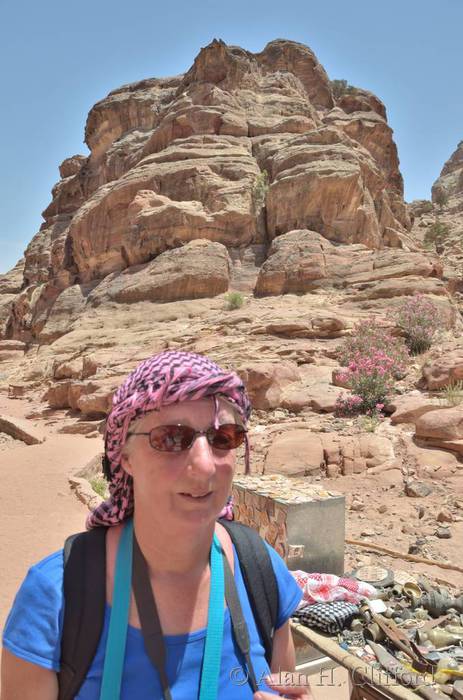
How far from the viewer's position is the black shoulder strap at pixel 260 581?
136 centimetres

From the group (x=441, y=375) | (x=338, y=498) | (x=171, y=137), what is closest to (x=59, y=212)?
(x=171, y=137)

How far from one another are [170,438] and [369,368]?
8.77 metres

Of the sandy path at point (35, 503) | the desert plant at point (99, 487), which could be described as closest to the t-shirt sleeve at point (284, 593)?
the sandy path at point (35, 503)

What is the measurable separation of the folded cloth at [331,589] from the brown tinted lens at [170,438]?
2254 mm

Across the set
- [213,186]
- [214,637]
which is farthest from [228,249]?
[214,637]

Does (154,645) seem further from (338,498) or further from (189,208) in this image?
(189,208)

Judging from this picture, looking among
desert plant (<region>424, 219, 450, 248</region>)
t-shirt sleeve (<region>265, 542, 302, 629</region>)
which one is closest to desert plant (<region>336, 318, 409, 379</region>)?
t-shirt sleeve (<region>265, 542, 302, 629</region>)

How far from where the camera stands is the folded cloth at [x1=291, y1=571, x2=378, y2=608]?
3.05 meters

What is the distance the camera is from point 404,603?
3.19m

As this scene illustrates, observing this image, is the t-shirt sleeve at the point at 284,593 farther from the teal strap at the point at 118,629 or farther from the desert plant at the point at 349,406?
the desert plant at the point at 349,406

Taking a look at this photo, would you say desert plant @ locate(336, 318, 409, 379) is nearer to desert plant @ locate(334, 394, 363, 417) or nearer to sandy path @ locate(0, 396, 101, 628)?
desert plant @ locate(334, 394, 363, 417)

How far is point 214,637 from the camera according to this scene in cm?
125

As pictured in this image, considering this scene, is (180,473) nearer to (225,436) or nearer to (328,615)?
(225,436)

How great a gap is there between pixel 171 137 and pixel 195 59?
8.22 metres
